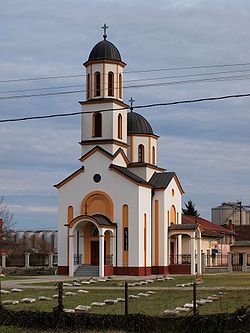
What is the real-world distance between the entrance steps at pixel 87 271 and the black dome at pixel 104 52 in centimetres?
1565

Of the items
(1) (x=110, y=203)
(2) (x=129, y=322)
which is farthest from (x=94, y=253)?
(2) (x=129, y=322)

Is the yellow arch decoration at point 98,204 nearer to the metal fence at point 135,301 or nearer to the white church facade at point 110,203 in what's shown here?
the white church facade at point 110,203

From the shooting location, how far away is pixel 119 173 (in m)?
50.9

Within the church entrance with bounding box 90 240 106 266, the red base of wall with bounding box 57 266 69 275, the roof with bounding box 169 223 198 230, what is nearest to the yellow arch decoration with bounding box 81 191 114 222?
the church entrance with bounding box 90 240 106 266

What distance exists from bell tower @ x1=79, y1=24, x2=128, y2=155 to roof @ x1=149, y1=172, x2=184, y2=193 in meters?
3.89

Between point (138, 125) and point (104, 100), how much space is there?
7.44 m

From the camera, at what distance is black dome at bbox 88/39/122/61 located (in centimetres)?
5306

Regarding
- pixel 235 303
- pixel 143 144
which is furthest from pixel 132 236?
pixel 235 303

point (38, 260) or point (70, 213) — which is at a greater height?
point (70, 213)

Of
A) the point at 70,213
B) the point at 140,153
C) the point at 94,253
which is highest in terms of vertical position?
the point at 140,153

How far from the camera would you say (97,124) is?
53250 millimetres

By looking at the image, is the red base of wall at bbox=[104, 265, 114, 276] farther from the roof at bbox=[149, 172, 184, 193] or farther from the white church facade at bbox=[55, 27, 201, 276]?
the roof at bbox=[149, 172, 184, 193]

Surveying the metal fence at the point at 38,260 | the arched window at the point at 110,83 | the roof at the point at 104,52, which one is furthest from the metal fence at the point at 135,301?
the metal fence at the point at 38,260

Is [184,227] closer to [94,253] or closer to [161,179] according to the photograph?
[161,179]
